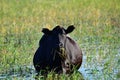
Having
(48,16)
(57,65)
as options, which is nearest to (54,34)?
(57,65)

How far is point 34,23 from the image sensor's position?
2036cm

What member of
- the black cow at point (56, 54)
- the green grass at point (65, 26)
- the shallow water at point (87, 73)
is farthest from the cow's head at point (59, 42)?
the shallow water at point (87, 73)

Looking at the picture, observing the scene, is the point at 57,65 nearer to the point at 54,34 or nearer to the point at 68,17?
the point at 54,34

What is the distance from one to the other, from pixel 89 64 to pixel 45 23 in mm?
8607

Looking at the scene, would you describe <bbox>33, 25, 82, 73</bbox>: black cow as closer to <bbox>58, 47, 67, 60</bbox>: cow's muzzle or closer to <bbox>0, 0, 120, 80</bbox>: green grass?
<bbox>58, 47, 67, 60</bbox>: cow's muzzle

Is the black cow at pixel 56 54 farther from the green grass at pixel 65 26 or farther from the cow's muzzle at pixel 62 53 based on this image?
the green grass at pixel 65 26

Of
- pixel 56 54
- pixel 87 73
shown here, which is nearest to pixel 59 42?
pixel 56 54

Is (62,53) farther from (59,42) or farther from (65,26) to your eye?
(65,26)

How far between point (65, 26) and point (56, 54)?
8.63m

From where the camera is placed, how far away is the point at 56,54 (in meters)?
10.6

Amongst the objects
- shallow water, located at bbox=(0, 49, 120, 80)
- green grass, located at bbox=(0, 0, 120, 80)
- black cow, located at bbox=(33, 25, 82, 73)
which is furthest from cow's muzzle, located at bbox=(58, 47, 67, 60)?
shallow water, located at bbox=(0, 49, 120, 80)

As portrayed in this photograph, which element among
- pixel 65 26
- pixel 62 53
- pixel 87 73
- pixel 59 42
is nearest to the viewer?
pixel 62 53

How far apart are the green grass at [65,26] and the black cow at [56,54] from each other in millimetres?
329

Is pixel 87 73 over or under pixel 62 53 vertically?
under
